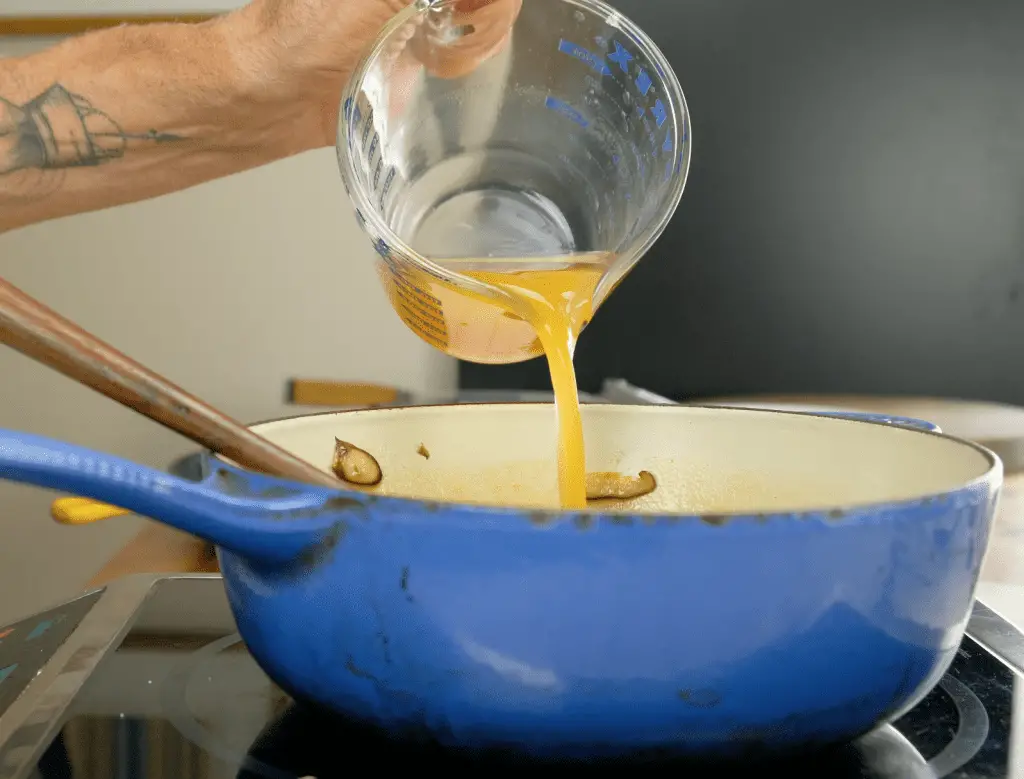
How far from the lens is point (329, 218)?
5.91ft

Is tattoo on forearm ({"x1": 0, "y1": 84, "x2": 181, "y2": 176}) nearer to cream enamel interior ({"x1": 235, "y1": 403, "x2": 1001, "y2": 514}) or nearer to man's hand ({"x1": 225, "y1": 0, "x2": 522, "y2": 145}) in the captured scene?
man's hand ({"x1": 225, "y1": 0, "x2": 522, "y2": 145})

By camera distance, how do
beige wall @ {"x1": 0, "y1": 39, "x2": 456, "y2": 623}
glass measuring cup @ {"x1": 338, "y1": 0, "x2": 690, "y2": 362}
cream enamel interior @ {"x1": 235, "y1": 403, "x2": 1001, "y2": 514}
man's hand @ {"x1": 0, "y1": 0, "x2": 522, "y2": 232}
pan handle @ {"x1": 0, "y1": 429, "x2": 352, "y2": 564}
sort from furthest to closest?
1. beige wall @ {"x1": 0, "y1": 39, "x2": 456, "y2": 623}
2. man's hand @ {"x1": 0, "y1": 0, "x2": 522, "y2": 232}
3. glass measuring cup @ {"x1": 338, "y1": 0, "x2": 690, "y2": 362}
4. cream enamel interior @ {"x1": 235, "y1": 403, "x2": 1001, "y2": 514}
5. pan handle @ {"x1": 0, "y1": 429, "x2": 352, "y2": 564}

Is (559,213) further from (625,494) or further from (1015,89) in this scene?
(1015,89)

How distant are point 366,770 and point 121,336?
165 centimetres

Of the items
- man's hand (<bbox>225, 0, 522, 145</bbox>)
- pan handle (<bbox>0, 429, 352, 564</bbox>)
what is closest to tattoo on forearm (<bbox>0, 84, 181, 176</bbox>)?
man's hand (<bbox>225, 0, 522, 145</bbox>)

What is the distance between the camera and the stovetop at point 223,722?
0.99ft

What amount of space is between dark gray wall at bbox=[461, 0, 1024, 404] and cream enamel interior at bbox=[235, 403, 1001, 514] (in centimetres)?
112

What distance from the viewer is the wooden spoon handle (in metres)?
0.30

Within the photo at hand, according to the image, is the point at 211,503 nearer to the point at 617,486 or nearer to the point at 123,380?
the point at 123,380

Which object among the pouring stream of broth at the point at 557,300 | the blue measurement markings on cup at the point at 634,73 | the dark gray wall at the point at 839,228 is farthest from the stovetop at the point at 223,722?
the dark gray wall at the point at 839,228

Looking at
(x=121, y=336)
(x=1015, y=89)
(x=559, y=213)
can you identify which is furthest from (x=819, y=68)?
(x=121, y=336)

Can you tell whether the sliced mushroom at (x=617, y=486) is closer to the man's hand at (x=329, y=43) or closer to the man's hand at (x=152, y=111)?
the man's hand at (x=329, y=43)

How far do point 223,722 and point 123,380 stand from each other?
0.12 metres

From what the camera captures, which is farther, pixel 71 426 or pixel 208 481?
pixel 71 426
